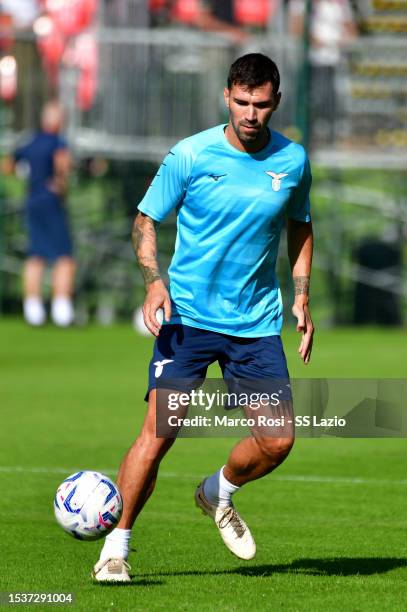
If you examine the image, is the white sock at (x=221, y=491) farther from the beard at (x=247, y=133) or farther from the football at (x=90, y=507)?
the beard at (x=247, y=133)

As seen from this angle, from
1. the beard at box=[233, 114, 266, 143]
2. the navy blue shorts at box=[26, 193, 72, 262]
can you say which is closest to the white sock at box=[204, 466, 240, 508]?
the beard at box=[233, 114, 266, 143]

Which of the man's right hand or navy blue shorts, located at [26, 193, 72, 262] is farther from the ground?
the man's right hand

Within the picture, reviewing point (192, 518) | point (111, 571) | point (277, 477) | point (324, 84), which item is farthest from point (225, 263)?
point (324, 84)

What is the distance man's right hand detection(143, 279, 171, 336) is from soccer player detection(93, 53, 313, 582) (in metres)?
0.01

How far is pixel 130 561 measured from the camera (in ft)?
24.7

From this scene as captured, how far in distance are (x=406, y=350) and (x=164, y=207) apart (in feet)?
41.7

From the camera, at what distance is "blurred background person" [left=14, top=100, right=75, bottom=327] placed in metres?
21.2

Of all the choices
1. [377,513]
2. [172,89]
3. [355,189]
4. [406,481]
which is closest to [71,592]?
[377,513]

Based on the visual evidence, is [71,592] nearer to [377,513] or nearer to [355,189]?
[377,513]

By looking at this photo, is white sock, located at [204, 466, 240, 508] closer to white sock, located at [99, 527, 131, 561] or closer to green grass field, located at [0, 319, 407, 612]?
green grass field, located at [0, 319, 407, 612]

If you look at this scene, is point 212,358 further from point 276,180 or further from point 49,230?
point 49,230

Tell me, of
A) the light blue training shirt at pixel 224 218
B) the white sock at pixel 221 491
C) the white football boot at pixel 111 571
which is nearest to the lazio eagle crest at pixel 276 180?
the light blue training shirt at pixel 224 218

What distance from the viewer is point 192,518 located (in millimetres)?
8922

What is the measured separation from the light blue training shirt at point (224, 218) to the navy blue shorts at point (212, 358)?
1.9 inches
